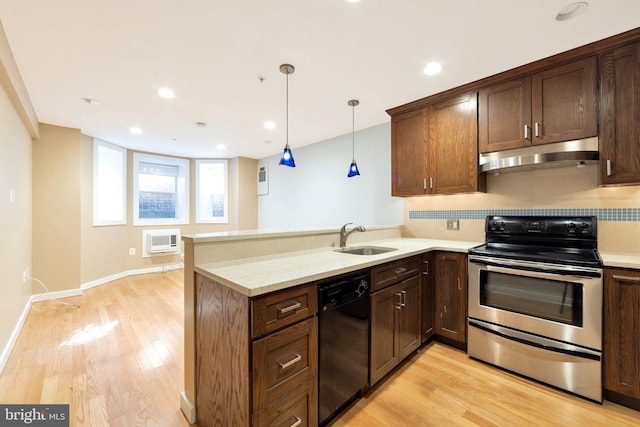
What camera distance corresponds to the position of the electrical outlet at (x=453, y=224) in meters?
2.93

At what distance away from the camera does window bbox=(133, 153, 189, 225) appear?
5.21 meters

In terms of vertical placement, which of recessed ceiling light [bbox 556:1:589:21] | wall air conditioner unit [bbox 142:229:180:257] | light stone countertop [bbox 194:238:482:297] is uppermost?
recessed ceiling light [bbox 556:1:589:21]

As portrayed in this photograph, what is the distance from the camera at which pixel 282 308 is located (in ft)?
4.05

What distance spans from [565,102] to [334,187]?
2.94m

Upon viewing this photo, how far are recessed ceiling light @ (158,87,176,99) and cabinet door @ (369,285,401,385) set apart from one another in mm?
2788

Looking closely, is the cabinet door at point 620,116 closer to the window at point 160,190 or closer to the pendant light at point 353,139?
the pendant light at point 353,139

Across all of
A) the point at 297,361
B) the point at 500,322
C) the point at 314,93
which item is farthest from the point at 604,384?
the point at 314,93

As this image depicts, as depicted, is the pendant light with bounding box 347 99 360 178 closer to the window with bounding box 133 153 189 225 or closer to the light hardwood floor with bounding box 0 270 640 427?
the light hardwood floor with bounding box 0 270 640 427

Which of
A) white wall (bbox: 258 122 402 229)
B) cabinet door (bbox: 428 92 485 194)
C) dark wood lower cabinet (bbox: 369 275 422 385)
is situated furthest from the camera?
white wall (bbox: 258 122 402 229)

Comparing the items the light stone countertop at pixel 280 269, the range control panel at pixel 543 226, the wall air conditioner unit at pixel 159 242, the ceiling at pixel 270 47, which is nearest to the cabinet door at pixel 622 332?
the range control panel at pixel 543 226

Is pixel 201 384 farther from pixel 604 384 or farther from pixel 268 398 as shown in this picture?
pixel 604 384

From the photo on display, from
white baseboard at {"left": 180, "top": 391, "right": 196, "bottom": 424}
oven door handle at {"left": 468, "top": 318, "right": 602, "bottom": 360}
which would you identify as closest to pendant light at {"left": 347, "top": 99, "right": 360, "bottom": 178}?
oven door handle at {"left": 468, "top": 318, "right": 602, "bottom": 360}

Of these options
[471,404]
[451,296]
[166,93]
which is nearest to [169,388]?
[471,404]

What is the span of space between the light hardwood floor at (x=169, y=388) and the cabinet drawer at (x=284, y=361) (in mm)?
564
